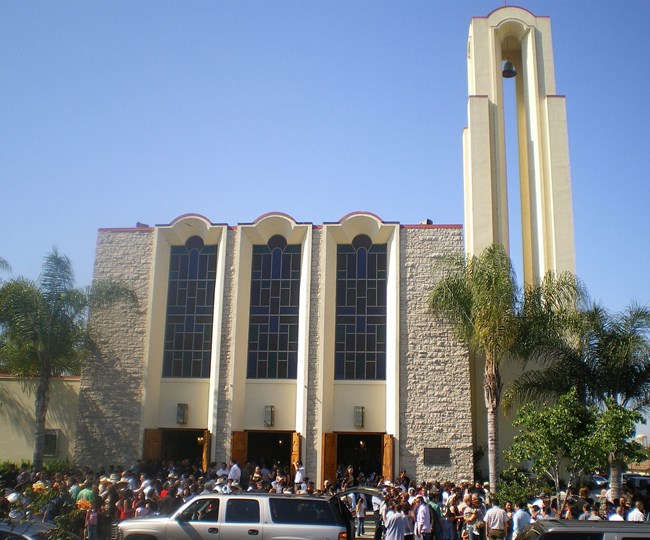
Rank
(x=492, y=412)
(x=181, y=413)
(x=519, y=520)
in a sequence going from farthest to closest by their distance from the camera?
(x=181, y=413) < (x=492, y=412) < (x=519, y=520)

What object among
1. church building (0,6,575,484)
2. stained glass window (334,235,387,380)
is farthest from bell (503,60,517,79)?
stained glass window (334,235,387,380)

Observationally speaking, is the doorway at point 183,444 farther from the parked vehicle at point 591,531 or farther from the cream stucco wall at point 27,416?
the parked vehicle at point 591,531

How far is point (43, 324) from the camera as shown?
2359 centimetres

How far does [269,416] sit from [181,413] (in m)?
3.37

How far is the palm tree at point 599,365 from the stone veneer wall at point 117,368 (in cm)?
1371

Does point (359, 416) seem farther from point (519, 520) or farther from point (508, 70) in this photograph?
point (508, 70)

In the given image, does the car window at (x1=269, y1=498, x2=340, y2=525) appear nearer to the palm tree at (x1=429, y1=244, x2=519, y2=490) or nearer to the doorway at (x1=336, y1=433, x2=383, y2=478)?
the palm tree at (x1=429, y1=244, x2=519, y2=490)

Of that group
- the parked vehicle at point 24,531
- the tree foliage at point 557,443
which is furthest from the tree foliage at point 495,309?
the parked vehicle at point 24,531

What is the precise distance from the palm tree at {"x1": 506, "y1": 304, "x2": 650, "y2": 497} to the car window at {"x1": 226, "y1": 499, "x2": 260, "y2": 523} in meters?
12.2

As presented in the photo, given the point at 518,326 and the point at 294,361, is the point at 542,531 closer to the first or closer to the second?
the point at 518,326

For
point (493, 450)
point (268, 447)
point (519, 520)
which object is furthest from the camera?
point (268, 447)

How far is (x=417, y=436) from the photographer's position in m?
24.3

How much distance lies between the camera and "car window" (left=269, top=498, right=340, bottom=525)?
11969mm

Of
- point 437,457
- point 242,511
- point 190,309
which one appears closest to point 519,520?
point 242,511
